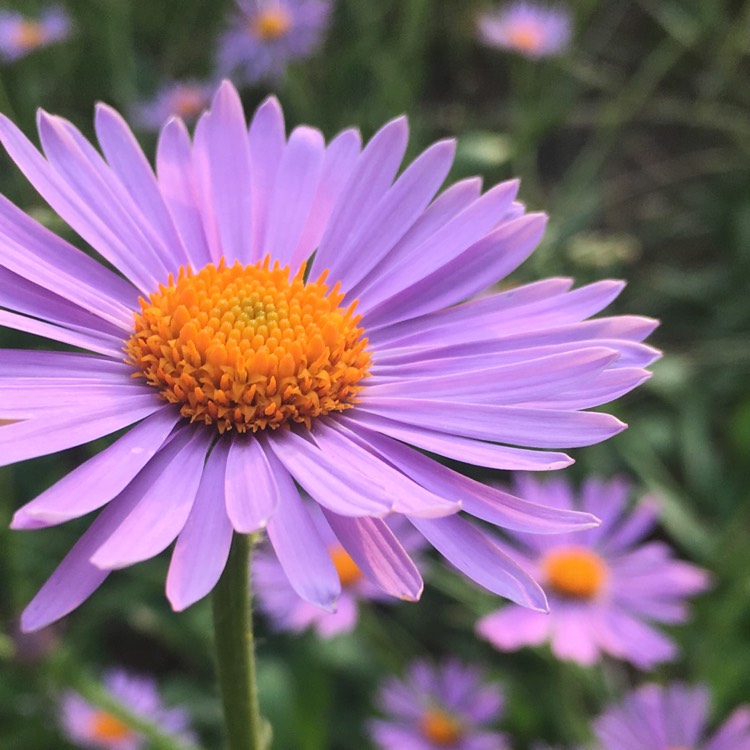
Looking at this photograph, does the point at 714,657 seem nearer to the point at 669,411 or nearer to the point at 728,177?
the point at 669,411

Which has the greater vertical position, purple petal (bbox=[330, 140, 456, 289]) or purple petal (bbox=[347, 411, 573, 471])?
purple petal (bbox=[330, 140, 456, 289])

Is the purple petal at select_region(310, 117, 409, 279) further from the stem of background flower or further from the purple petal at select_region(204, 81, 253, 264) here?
the stem of background flower

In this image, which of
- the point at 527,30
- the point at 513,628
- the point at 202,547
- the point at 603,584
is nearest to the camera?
the point at 202,547

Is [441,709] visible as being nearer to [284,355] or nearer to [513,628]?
[513,628]

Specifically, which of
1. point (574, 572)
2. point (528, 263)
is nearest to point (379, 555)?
point (574, 572)

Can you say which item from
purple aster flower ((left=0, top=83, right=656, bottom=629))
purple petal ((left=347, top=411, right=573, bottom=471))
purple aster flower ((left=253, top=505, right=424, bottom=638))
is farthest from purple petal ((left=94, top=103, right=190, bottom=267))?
purple aster flower ((left=253, top=505, right=424, bottom=638))

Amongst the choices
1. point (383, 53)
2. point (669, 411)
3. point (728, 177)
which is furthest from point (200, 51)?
point (669, 411)
